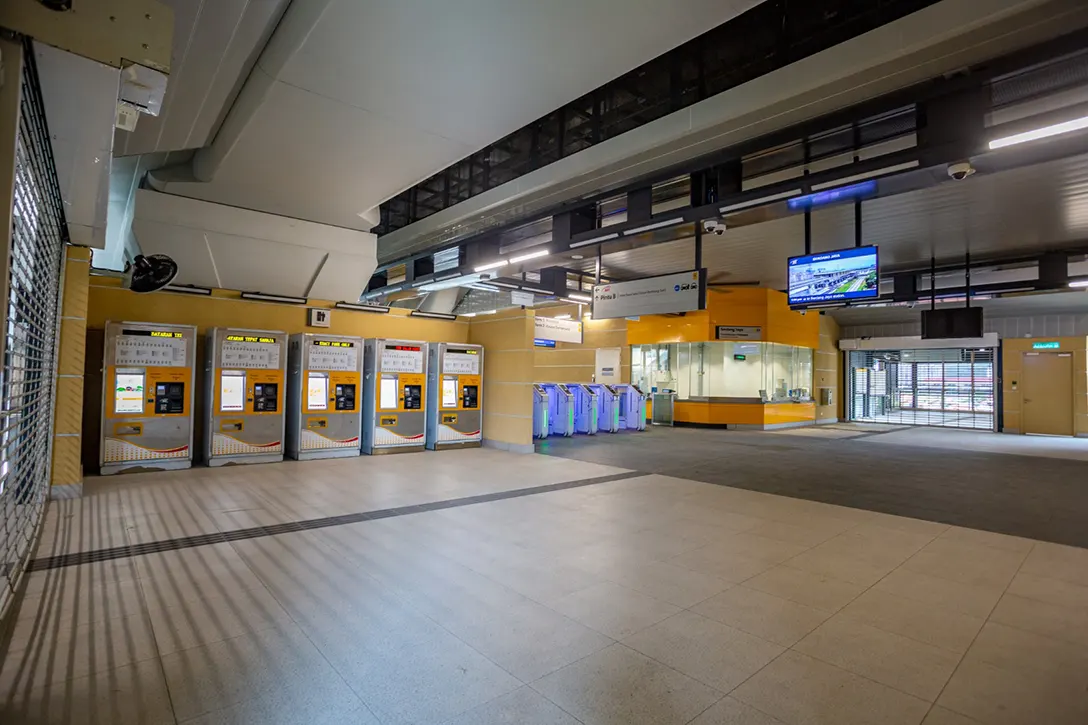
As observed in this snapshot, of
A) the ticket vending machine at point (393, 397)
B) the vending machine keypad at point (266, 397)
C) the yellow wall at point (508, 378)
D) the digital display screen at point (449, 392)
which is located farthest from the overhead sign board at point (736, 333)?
the vending machine keypad at point (266, 397)

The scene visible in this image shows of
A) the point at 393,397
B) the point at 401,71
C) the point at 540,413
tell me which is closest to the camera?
the point at 401,71

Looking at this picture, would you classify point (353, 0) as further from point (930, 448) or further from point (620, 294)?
point (930, 448)

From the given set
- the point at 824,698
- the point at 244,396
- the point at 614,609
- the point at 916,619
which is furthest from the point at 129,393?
the point at 916,619

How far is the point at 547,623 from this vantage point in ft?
9.41

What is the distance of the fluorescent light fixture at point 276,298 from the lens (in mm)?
8227

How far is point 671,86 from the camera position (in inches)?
266

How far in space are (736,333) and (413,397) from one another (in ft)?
33.0

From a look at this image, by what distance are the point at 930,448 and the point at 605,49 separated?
11252 millimetres

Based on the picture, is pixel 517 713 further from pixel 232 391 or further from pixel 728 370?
pixel 728 370

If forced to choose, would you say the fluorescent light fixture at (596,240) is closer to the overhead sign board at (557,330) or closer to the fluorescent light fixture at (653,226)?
the fluorescent light fixture at (653,226)

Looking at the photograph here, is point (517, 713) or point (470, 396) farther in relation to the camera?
point (470, 396)

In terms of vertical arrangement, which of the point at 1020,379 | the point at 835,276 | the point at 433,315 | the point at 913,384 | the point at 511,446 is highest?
the point at 835,276

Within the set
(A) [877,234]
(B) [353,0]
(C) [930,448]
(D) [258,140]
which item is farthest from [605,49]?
(C) [930,448]

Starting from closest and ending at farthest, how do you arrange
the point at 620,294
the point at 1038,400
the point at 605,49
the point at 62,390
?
1. the point at 605,49
2. the point at 62,390
3. the point at 620,294
4. the point at 1038,400
